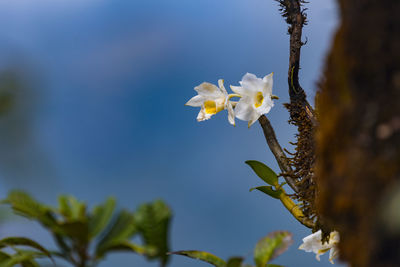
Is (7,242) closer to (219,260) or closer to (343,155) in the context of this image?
(219,260)

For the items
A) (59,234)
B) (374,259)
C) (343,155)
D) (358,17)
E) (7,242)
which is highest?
(59,234)

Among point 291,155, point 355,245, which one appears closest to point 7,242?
point 291,155

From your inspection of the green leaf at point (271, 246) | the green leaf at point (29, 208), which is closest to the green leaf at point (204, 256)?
the green leaf at point (271, 246)

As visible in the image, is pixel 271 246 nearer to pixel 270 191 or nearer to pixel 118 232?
pixel 270 191

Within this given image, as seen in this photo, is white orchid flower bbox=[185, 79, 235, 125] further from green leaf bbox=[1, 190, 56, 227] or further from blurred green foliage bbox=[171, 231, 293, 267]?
green leaf bbox=[1, 190, 56, 227]

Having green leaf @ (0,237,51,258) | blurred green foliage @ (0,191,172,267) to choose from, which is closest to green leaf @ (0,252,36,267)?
green leaf @ (0,237,51,258)

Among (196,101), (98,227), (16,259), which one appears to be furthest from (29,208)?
(196,101)

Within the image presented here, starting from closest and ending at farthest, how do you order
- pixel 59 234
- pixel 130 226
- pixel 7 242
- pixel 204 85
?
pixel 204 85
pixel 7 242
pixel 59 234
pixel 130 226
